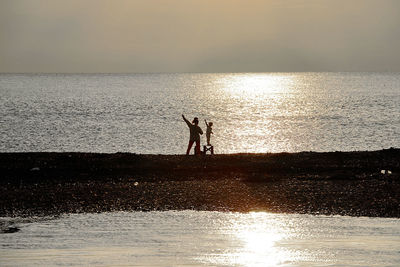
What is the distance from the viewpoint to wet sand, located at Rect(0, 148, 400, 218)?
24.0 meters

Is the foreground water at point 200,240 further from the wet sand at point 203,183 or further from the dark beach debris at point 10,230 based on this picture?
the wet sand at point 203,183

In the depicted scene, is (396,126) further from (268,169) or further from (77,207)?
(77,207)

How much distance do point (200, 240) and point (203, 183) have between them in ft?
26.9

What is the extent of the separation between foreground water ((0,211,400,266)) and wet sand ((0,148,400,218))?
131cm

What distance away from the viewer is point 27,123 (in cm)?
9075

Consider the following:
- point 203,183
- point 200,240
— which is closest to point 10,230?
point 200,240

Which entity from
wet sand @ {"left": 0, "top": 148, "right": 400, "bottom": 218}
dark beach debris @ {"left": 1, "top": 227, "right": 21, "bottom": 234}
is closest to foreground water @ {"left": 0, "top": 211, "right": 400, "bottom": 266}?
dark beach debris @ {"left": 1, "top": 227, "right": 21, "bottom": 234}

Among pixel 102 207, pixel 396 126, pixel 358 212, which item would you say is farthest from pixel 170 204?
pixel 396 126

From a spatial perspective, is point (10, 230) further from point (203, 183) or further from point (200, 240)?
point (203, 183)

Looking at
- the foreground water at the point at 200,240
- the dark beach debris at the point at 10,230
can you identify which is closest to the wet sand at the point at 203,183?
the foreground water at the point at 200,240

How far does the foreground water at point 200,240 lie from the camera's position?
17.7 meters

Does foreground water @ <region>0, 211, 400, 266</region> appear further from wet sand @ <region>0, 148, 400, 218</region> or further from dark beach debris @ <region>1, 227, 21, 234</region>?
wet sand @ <region>0, 148, 400, 218</region>

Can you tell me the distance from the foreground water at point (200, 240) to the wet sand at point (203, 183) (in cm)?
131

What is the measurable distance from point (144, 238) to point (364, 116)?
87583mm
